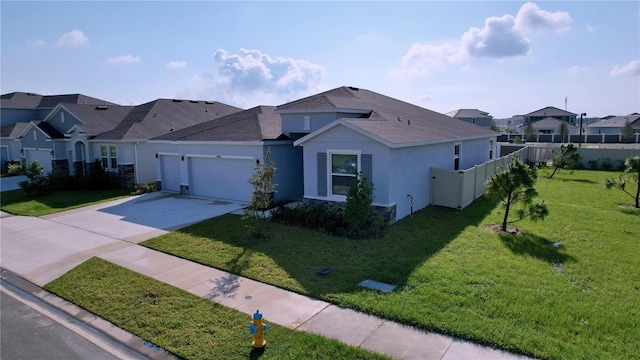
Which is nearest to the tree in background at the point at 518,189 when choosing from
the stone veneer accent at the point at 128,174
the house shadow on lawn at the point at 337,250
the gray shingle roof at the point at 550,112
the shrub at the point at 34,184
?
the house shadow on lawn at the point at 337,250

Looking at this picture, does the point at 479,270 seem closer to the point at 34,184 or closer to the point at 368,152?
the point at 368,152

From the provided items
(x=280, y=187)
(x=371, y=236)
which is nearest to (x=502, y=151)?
(x=280, y=187)

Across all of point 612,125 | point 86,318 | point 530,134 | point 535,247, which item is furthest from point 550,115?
point 86,318

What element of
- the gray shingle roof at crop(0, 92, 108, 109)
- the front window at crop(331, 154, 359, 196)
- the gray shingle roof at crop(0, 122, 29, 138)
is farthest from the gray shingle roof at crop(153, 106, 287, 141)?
the gray shingle roof at crop(0, 92, 108, 109)

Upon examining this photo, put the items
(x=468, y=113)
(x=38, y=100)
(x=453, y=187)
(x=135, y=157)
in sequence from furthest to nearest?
1. (x=468, y=113)
2. (x=38, y=100)
3. (x=135, y=157)
4. (x=453, y=187)

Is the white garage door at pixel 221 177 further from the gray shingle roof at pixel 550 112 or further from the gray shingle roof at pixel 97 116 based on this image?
the gray shingle roof at pixel 550 112

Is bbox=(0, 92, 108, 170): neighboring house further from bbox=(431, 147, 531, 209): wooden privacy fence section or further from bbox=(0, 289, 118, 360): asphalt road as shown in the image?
bbox=(431, 147, 531, 209): wooden privacy fence section
